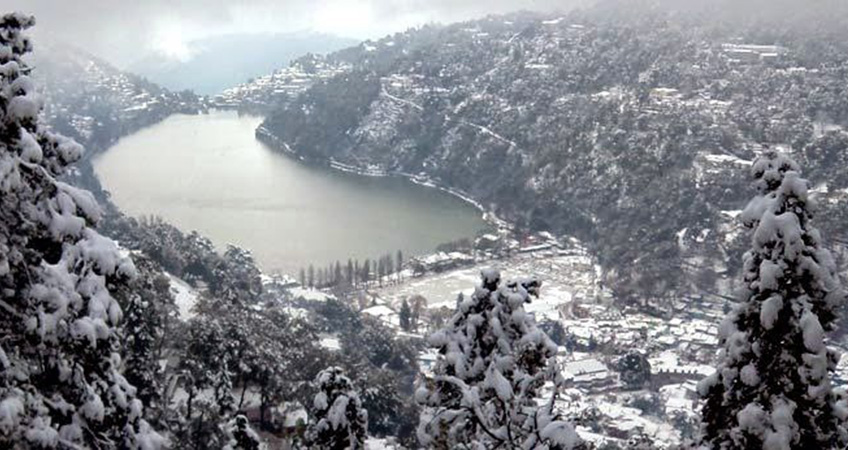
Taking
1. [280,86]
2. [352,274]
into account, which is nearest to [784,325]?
[352,274]

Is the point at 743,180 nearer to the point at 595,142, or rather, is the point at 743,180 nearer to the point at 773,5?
the point at 595,142

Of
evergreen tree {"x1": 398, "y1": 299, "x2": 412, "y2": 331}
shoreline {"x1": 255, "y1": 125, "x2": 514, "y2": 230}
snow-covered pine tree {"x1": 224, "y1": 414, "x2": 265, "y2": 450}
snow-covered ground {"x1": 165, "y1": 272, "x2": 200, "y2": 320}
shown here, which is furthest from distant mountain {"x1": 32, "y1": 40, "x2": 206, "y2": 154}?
snow-covered pine tree {"x1": 224, "y1": 414, "x2": 265, "y2": 450}

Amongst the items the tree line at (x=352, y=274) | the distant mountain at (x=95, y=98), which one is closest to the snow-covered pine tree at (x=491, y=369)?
the tree line at (x=352, y=274)

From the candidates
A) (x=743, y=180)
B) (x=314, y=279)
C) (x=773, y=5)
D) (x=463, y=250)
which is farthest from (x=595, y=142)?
(x=773, y=5)

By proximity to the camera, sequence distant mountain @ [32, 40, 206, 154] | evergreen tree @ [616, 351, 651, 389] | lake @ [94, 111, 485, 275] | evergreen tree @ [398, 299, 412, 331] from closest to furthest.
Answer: evergreen tree @ [616, 351, 651, 389]
evergreen tree @ [398, 299, 412, 331]
lake @ [94, 111, 485, 275]
distant mountain @ [32, 40, 206, 154]

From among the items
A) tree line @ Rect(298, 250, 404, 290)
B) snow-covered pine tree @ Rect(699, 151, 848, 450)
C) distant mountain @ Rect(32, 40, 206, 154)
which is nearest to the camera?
snow-covered pine tree @ Rect(699, 151, 848, 450)

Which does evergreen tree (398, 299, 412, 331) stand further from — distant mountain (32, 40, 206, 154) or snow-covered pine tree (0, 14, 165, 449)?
distant mountain (32, 40, 206, 154)
